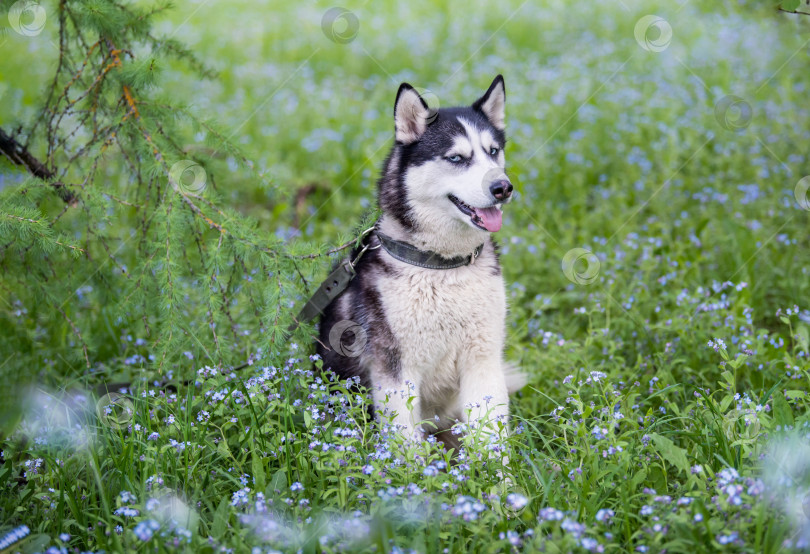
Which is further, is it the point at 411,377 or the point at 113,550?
the point at 411,377

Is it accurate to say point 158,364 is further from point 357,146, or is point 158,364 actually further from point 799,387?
point 357,146

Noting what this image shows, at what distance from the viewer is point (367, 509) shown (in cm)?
270

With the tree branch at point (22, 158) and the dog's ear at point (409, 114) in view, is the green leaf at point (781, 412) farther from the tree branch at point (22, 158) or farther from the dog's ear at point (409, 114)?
the tree branch at point (22, 158)

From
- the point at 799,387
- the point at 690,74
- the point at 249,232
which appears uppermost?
the point at 690,74

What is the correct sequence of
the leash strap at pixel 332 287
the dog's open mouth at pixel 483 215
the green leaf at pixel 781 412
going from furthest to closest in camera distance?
the leash strap at pixel 332 287, the dog's open mouth at pixel 483 215, the green leaf at pixel 781 412

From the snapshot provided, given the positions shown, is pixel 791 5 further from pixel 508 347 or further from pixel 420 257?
pixel 508 347

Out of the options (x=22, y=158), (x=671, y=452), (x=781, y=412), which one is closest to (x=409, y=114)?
(x=671, y=452)

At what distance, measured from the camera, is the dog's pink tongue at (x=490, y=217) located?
3133mm

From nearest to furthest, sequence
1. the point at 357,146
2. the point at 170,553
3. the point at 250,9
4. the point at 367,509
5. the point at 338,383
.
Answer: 1. the point at 170,553
2. the point at 367,509
3. the point at 338,383
4. the point at 357,146
5. the point at 250,9

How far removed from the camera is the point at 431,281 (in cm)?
323

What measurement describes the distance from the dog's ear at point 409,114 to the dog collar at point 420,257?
50cm

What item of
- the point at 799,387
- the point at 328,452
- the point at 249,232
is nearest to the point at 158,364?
the point at 249,232

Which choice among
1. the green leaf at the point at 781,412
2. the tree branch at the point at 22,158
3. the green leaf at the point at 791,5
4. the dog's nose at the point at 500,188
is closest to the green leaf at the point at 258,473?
the dog's nose at the point at 500,188

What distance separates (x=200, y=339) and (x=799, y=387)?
2989mm
